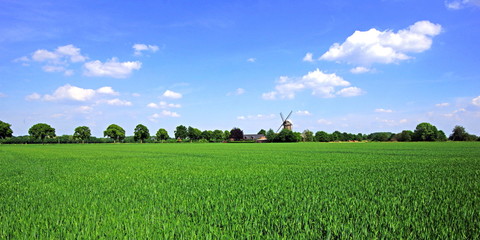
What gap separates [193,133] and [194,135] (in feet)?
6.28

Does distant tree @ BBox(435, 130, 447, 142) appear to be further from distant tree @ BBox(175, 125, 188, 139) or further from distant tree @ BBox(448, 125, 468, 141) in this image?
distant tree @ BBox(175, 125, 188, 139)

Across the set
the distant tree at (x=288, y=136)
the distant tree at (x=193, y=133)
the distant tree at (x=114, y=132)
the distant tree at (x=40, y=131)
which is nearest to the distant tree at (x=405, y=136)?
the distant tree at (x=288, y=136)

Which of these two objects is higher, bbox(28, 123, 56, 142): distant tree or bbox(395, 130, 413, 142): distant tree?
bbox(28, 123, 56, 142): distant tree

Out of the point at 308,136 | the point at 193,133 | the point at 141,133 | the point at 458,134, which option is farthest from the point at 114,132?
the point at 458,134

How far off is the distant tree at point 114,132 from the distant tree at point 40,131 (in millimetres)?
25304

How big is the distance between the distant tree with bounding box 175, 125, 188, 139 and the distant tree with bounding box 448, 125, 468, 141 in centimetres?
14189

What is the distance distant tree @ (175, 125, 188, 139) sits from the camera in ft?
586

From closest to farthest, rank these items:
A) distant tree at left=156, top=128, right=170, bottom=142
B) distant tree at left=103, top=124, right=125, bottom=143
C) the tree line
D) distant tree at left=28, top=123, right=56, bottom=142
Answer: the tree line, distant tree at left=28, top=123, right=56, bottom=142, distant tree at left=103, top=124, right=125, bottom=143, distant tree at left=156, top=128, right=170, bottom=142

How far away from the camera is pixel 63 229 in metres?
5.17

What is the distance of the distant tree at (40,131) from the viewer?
12731cm

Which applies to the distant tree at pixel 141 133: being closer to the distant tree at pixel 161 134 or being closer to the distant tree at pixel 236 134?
the distant tree at pixel 161 134

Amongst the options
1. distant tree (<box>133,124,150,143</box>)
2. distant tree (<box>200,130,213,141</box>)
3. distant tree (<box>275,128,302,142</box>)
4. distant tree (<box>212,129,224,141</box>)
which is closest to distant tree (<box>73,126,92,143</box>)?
distant tree (<box>133,124,150,143</box>)

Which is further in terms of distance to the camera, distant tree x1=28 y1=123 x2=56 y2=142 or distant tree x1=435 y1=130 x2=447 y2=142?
distant tree x1=28 y1=123 x2=56 y2=142

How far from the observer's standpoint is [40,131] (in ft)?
418
